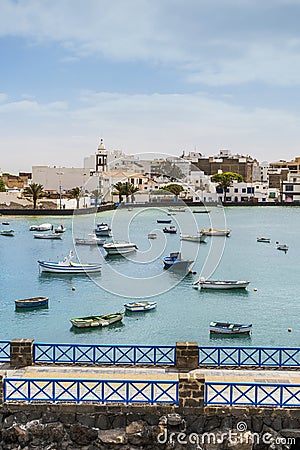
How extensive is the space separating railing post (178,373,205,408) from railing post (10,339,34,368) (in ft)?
13.1

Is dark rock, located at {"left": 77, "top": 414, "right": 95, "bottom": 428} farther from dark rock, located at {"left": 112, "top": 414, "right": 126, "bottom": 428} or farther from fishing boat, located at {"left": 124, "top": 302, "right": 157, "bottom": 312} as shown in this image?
fishing boat, located at {"left": 124, "top": 302, "right": 157, "bottom": 312}

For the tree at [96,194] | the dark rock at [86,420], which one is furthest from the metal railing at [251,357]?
the tree at [96,194]

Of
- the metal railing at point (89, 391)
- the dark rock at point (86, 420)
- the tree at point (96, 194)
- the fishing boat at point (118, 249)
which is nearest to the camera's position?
the dark rock at point (86, 420)

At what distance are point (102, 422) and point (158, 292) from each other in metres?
24.8

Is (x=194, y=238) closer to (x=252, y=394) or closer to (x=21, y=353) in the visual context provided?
(x=21, y=353)

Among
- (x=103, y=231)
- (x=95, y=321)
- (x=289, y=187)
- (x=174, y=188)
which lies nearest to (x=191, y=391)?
(x=95, y=321)

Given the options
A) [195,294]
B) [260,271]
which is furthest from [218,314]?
[260,271]

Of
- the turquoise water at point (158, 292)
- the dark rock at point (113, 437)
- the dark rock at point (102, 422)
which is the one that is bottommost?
the turquoise water at point (158, 292)

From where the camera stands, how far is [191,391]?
11242 millimetres

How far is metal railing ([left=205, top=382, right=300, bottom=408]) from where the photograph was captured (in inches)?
449

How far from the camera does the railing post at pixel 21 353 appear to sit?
1348 cm

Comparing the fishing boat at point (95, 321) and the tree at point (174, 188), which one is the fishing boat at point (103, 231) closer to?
the tree at point (174, 188)

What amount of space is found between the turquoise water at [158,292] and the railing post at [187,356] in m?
11.1

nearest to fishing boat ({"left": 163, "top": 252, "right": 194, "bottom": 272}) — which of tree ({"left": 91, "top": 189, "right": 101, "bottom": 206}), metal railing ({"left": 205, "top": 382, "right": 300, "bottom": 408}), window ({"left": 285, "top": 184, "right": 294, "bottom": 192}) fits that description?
metal railing ({"left": 205, "top": 382, "right": 300, "bottom": 408})
